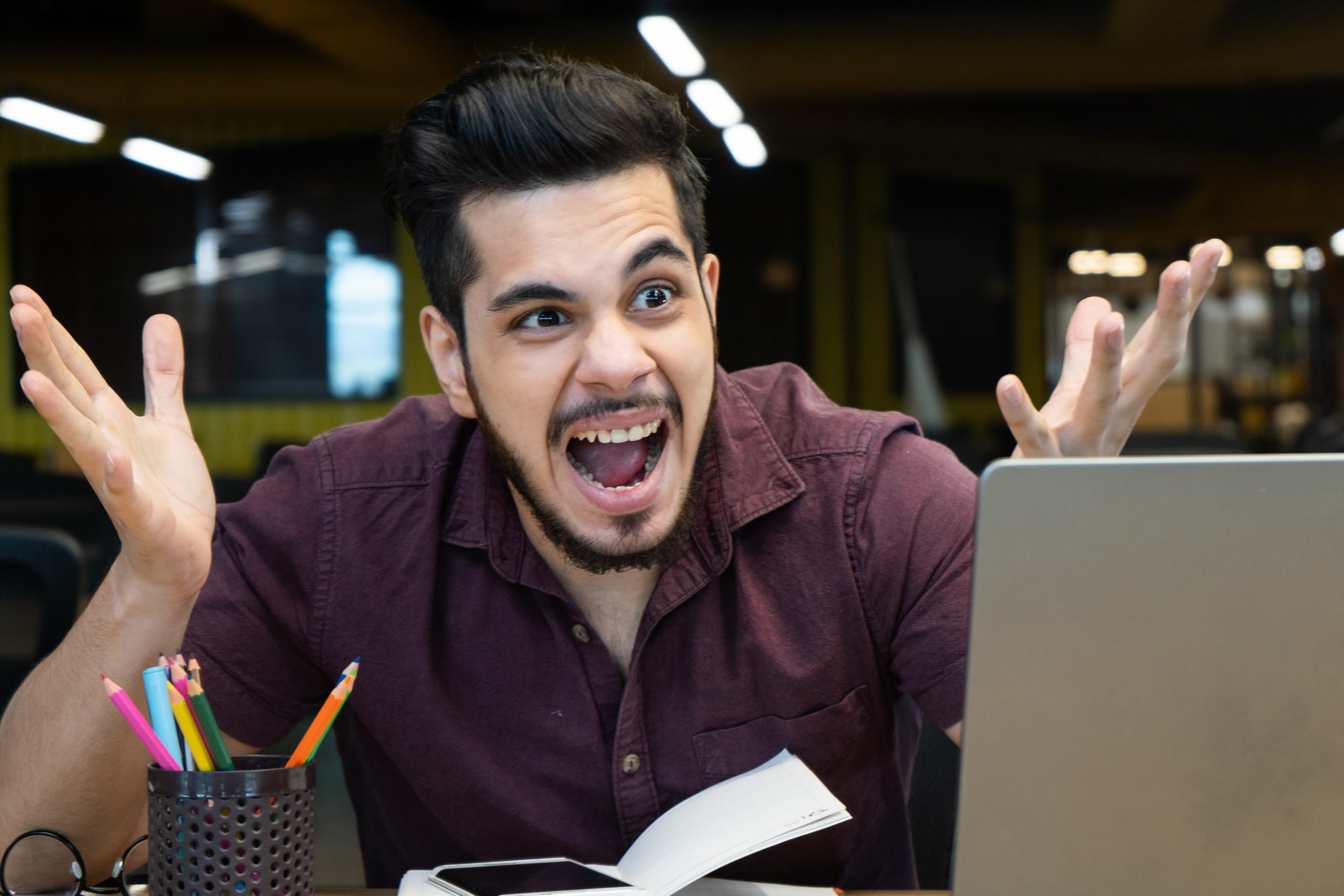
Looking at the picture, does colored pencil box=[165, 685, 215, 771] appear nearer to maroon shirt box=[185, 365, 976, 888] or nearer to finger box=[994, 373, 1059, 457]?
maroon shirt box=[185, 365, 976, 888]

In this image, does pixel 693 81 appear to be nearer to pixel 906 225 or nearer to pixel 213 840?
pixel 906 225

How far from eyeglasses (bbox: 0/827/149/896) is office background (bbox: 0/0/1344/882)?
3848 millimetres

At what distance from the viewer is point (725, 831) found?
3.25ft

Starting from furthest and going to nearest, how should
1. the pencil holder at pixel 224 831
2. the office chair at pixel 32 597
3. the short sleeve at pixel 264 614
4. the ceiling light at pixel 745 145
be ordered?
the ceiling light at pixel 745 145
the office chair at pixel 32 597
the short sleeve at pixel 264 614
the pencil holder at pixel 224 831

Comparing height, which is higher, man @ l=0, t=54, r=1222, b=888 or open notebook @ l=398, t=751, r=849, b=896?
man @ l=0, t=54, r=1222, b=888

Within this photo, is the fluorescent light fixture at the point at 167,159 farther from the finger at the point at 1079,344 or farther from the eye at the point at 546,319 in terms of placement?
the finger at the point at 1079,344

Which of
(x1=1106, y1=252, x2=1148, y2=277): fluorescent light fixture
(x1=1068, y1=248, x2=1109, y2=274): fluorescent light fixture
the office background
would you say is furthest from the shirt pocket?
(x1=1106, y1=252, x2=1148, y2=277): fluorescent light fixture

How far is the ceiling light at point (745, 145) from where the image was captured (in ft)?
23.7

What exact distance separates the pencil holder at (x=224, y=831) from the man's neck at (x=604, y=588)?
1.74ft

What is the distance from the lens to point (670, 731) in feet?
4.31

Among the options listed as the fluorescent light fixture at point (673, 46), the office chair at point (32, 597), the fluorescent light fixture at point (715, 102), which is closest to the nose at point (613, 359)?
the office chair at point (32, 597)

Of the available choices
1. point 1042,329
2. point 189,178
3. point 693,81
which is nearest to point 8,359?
point 189,178

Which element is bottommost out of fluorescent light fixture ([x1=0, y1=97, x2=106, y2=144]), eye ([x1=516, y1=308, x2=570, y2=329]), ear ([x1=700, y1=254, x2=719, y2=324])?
eye ([x1=516, y1=308, x2=570, y2=329])

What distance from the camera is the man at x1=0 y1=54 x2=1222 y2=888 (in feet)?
4.11
